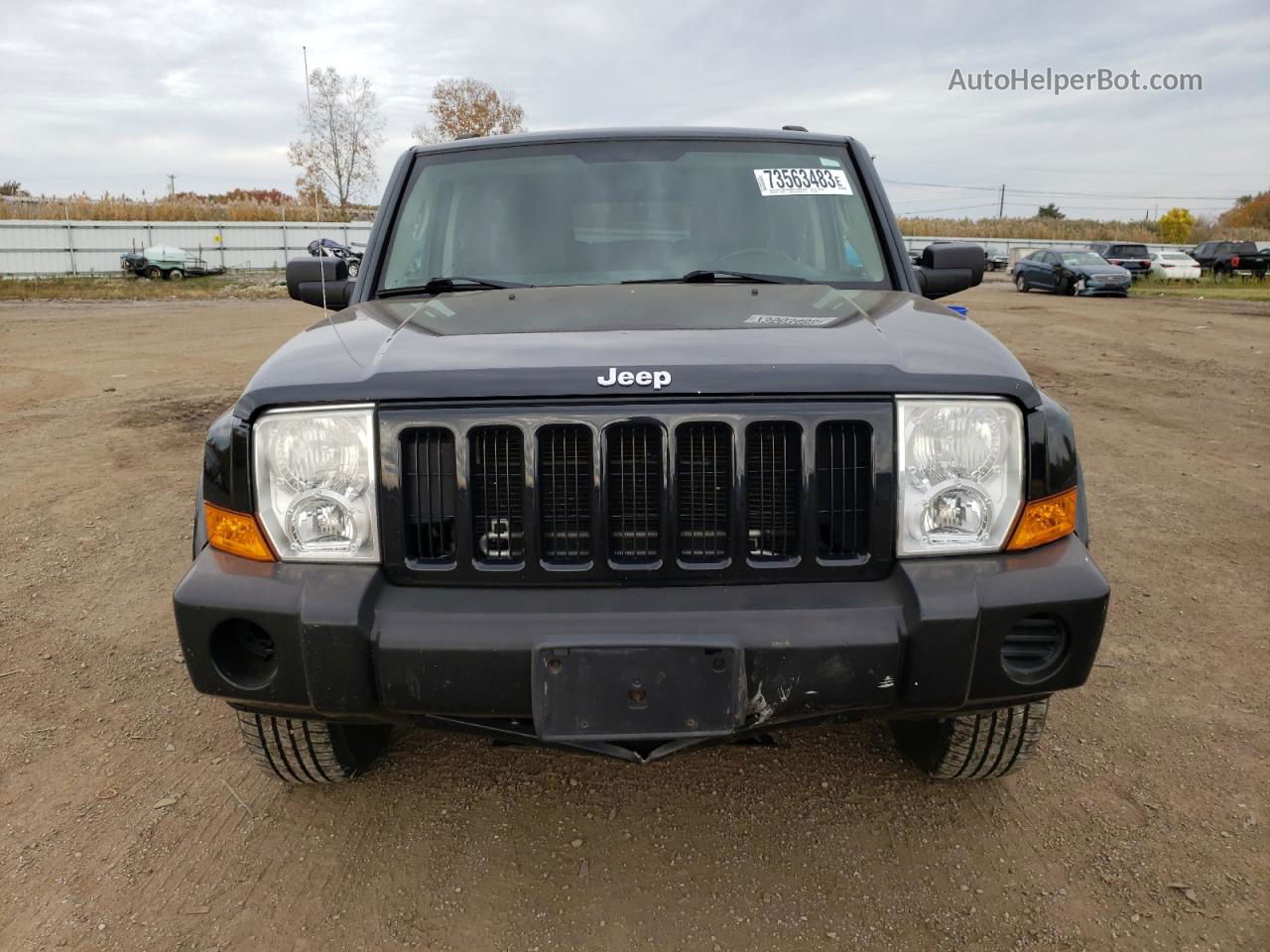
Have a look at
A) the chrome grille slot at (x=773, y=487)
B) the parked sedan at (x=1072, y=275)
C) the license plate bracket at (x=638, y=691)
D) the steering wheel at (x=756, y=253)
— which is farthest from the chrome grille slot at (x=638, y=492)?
the parked sedan at (x=1072, y=275)

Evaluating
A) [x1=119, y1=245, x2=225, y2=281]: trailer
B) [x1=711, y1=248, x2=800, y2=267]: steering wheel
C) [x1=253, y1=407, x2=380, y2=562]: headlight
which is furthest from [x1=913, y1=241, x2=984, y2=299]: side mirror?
[x1=119, y1=245, x2=225, y2=281]: trailer

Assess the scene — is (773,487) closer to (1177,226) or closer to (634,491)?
(634,491)

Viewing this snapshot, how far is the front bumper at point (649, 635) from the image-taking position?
78.0 inches

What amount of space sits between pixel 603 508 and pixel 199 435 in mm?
6456

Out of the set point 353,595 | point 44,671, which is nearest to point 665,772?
point 353,595

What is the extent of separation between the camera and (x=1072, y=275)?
26891 millimetres

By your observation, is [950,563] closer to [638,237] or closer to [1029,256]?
[638,237]

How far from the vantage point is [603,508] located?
6.80ft

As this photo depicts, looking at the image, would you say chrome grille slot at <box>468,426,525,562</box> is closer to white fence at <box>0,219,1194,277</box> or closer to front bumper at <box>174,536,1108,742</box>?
front bumper at <box>174,536,1108,742</box>

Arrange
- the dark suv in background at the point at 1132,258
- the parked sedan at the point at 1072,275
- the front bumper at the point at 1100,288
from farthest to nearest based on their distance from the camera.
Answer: the dark suv in background at the point at 1132,258, the parked sedan at the point at 1072,275, the front bumper at the point at 1100,288

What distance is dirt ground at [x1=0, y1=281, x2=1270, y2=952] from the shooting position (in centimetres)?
225

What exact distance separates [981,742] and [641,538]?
1147 millimetres

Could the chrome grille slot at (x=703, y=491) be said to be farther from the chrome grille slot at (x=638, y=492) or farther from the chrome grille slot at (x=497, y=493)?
the chrome grille slot at (x=497, y=493)

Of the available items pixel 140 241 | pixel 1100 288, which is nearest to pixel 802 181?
pixel 1100 288
